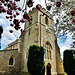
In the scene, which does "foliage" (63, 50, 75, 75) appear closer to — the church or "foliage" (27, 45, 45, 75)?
the church

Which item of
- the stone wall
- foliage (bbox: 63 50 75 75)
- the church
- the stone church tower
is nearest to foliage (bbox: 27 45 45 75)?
the church

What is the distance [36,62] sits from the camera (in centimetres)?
1150

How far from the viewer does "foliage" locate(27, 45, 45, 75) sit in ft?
36.7

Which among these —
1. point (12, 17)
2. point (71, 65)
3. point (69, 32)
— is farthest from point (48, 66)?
point (12, 17)

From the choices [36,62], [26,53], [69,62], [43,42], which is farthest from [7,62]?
[69,62]

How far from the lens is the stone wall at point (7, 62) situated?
14.3 m

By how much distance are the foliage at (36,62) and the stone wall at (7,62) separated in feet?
14.8

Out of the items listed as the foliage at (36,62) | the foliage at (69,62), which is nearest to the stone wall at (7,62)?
the foliage at (36,62)

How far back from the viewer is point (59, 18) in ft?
22.0

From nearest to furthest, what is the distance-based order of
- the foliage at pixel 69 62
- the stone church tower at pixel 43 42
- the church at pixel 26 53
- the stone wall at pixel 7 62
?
the foliage at pixel 69 62
the stone wall at pixel 7 62
the church at pixel 26 53
the stone church tower at pixel 43 42

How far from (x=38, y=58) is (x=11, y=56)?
6554 mm

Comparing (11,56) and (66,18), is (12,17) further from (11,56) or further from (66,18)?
(11,56)

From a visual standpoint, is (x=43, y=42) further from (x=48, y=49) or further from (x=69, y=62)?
(x=69, y=62)

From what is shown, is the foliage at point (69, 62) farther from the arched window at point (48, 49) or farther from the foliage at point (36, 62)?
the foliage at point (36, 62)
